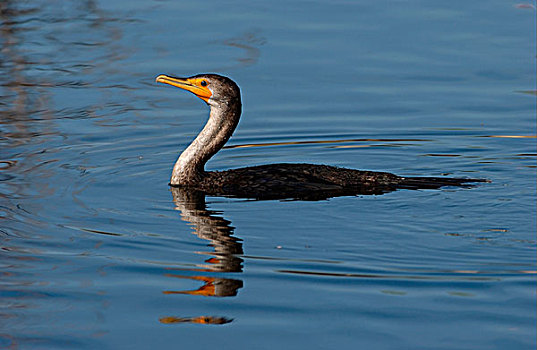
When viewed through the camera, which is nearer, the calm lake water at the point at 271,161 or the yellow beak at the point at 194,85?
the calm lake water at the point at 271,161

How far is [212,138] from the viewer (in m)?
10.1

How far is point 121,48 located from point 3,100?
7.14ft

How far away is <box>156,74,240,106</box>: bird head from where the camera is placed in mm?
10023

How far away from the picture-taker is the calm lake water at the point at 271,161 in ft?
21.5

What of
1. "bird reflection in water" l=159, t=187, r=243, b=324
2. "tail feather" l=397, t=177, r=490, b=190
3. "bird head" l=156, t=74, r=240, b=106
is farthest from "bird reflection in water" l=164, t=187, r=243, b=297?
"tail feather" l=397, t=177, r=490, b=190

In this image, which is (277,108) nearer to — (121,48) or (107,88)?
(107,88)

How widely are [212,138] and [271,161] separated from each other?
0.74 meters

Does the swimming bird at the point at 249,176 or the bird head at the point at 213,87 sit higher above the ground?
the bird head at the point at 213,87

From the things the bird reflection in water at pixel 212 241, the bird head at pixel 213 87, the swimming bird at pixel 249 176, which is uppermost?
the bird head at pixel 213 87

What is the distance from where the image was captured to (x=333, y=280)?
711 cm

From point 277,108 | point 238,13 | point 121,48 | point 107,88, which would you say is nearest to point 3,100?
point 107,88

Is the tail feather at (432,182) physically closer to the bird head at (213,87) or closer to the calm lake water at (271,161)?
the calm lake water at (271,161)

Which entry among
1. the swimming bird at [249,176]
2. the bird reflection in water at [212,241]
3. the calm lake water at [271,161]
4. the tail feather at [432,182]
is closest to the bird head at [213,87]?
the swimming bird at [249,176]

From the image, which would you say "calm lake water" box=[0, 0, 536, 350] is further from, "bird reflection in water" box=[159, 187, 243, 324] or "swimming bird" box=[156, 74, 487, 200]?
"swimming bird" box=[156, 74, 487, 200]
